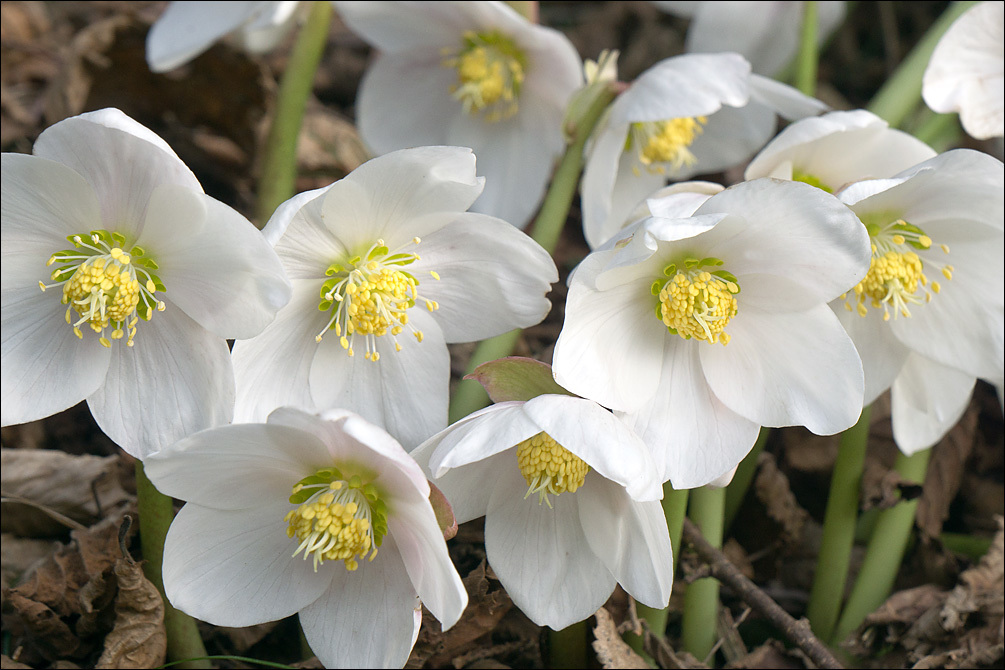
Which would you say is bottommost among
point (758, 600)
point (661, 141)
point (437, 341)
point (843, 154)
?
point (758, 600)

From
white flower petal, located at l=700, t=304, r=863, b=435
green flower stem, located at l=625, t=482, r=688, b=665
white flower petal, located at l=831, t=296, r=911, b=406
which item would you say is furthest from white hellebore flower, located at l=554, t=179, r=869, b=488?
white flower petal, located at l=831, t=296, r=911, b=406

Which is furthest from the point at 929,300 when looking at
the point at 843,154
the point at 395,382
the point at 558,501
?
the point at 395,382

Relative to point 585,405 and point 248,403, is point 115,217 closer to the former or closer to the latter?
point 248,403

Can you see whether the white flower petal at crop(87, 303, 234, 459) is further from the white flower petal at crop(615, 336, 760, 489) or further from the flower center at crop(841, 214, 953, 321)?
the flower center at crop(841, 214, 953, 321)

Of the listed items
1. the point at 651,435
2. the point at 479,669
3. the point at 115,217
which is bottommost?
the point at 479,669

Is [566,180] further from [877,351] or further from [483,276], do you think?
[877,351]

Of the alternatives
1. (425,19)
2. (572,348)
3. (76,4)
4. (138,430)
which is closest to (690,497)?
(572,348)

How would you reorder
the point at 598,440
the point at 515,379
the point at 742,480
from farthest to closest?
1. the point at 742,480
2. the point at 515,379
3. the point at 598,440

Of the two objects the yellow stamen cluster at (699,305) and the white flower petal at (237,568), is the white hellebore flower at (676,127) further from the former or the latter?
the white flower petal at (237,568)
